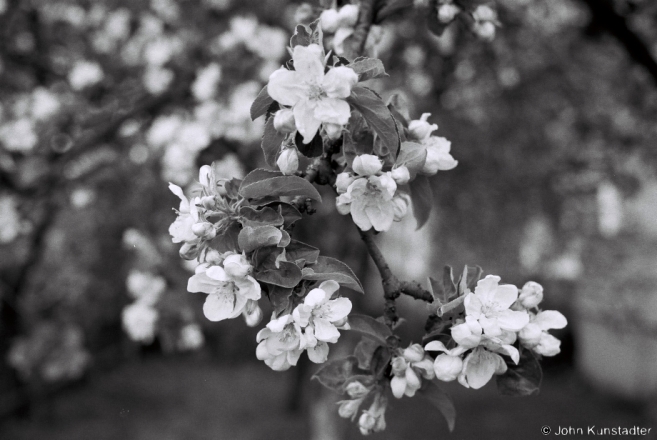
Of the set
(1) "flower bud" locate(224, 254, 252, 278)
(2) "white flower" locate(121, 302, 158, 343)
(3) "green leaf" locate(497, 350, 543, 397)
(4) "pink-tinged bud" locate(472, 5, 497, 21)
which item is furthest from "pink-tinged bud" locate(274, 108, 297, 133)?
(2) "white flower" locate(121, 302, 158, 343)

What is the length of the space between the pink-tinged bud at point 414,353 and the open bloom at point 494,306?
125 mm

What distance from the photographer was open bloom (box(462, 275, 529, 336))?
1.12 meters

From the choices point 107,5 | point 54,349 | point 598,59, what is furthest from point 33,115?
point 598,59

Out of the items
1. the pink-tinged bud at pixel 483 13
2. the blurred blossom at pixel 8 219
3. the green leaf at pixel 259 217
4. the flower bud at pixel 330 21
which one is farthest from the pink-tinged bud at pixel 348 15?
the blurred blossom at pixel 8 219

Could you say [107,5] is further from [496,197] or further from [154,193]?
[496,197]

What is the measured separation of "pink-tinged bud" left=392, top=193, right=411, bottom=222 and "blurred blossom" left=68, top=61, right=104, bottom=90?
128 inches

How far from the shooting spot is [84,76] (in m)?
3.91

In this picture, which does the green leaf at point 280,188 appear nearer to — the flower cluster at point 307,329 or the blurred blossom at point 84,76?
the flower cluster at point 307,329

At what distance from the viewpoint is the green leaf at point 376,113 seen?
3.62ft

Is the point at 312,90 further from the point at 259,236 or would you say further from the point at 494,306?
the point at 494,306

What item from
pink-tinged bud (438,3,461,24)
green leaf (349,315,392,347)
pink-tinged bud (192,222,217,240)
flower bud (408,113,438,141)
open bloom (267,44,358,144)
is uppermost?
open bloom (267,44,358,144)

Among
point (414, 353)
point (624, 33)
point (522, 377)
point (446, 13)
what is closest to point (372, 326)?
point (414, 353)

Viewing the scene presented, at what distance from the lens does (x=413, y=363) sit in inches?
48.1

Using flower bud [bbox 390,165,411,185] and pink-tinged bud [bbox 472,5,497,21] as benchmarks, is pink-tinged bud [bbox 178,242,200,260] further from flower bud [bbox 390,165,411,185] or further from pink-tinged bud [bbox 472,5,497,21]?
pink-tinged bud [bbox 472,5,497,21]
